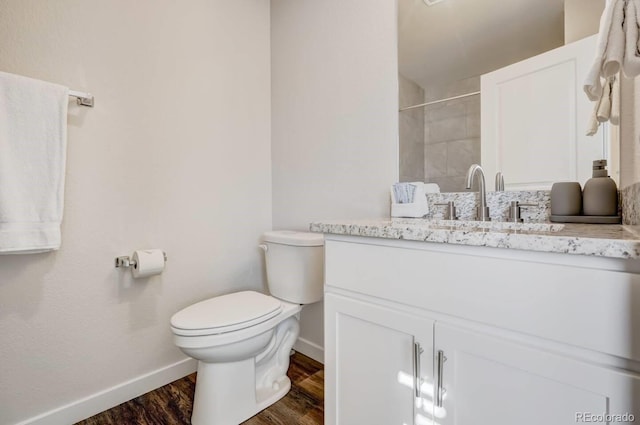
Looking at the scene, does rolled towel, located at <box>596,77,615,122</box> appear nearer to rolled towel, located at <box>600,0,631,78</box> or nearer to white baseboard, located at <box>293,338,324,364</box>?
rolled towel, located at <box>600,0,631,78</box>

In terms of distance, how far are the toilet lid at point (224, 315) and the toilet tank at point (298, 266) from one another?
0.49ft

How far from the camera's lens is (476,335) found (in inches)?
27.4

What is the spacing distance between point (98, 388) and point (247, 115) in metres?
1.60

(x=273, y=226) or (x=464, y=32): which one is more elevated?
(x=464, y=32)

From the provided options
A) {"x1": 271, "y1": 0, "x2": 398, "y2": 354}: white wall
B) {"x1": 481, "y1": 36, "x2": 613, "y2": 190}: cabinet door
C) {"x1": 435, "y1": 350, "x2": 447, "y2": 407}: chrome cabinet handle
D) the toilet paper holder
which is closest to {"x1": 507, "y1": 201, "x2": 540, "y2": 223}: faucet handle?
{"x1": 481, "y1": 36, "x2": 613, "y2": 190}: cabinet door

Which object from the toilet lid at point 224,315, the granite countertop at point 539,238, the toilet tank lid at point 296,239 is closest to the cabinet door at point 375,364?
the granite countertop at point 539,238

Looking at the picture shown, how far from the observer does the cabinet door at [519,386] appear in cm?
55

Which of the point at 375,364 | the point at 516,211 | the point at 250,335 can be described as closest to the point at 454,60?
the point at 516,211

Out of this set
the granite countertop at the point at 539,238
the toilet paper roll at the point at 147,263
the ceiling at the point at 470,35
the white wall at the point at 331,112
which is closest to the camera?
the granite countertop at the point at 539,238

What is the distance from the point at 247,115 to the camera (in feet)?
6.19

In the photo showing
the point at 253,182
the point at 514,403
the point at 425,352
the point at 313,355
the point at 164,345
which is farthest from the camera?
the point at 253,182

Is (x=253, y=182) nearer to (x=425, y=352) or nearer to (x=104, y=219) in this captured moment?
(x=104, y=219)

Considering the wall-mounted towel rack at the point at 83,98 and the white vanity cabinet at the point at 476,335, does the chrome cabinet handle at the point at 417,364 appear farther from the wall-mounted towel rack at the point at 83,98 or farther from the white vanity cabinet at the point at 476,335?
the wall-mounted towel rack at the point at 83,98

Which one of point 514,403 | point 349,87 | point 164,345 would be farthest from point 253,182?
point 514,403
